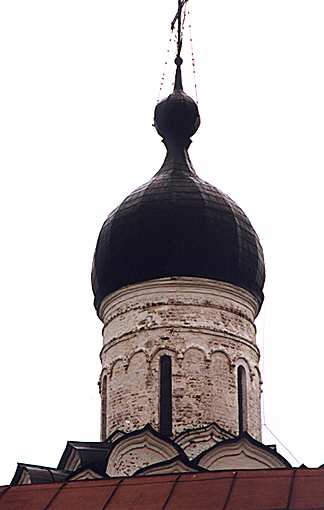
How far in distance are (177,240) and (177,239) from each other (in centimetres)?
1

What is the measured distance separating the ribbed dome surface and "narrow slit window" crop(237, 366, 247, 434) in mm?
1239

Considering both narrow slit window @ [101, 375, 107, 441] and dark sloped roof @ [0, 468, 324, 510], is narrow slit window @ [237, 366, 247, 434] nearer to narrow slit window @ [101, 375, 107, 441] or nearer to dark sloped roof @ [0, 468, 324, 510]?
narrow slit window @ [101, 375, 107, 441]

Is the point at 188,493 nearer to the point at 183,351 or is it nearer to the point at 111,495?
the point at 111,495

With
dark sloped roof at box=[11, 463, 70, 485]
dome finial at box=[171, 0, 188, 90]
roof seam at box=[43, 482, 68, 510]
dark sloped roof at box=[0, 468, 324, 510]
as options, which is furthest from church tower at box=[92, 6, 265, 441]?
dark sloped roof at box=[0, 468, 324, 510]

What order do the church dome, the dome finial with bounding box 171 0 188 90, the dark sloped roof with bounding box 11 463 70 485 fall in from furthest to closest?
the dome finial with bounding box 171 0 188 90 < the church dome < the dark sloped roof with bounding box 11 463 70 485

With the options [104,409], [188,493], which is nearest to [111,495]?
[188,493]

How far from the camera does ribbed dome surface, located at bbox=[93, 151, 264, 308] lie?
56.3 ft

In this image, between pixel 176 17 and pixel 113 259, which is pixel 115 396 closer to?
pixel 113 259

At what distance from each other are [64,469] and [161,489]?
18.5 ft

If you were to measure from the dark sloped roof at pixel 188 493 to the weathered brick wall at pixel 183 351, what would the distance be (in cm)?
472

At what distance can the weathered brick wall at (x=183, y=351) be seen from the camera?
1656cm

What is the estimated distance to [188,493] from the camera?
36.6 ft

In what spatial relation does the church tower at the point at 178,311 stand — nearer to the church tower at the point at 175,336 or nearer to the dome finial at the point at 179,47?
the church tower at the point at 175,336

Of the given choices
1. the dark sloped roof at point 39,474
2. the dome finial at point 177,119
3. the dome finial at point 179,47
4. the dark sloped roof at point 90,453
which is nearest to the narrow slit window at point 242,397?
the dark sloped roof at point 90,453
